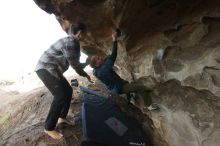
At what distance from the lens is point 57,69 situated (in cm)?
585

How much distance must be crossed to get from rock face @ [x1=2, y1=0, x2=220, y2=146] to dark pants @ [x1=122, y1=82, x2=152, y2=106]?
145mm

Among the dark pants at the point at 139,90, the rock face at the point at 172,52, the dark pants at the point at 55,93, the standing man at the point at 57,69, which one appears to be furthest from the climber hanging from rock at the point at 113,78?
the dark pants at the point at 55,93

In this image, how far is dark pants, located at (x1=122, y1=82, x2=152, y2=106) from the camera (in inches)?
243

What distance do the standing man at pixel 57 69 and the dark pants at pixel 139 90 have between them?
1005mm

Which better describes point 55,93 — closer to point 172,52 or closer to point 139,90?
point 139,90

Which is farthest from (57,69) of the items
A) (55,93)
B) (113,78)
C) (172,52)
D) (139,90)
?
(172,52)

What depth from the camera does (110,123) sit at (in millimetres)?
6102

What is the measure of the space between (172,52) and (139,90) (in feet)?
4.01

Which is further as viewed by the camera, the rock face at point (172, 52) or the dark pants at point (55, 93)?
the dark pants at point (55, 93)

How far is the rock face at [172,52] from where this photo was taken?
4.77m

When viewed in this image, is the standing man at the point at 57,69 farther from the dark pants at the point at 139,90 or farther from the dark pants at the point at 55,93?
the dark pants at the point at 139,90

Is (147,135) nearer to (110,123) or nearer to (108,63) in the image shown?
(110,123)

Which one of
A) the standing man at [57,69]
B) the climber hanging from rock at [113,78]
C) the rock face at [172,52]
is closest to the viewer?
the rock face at [172,52]

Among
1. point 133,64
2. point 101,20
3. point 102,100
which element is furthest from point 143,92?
point 101,20
